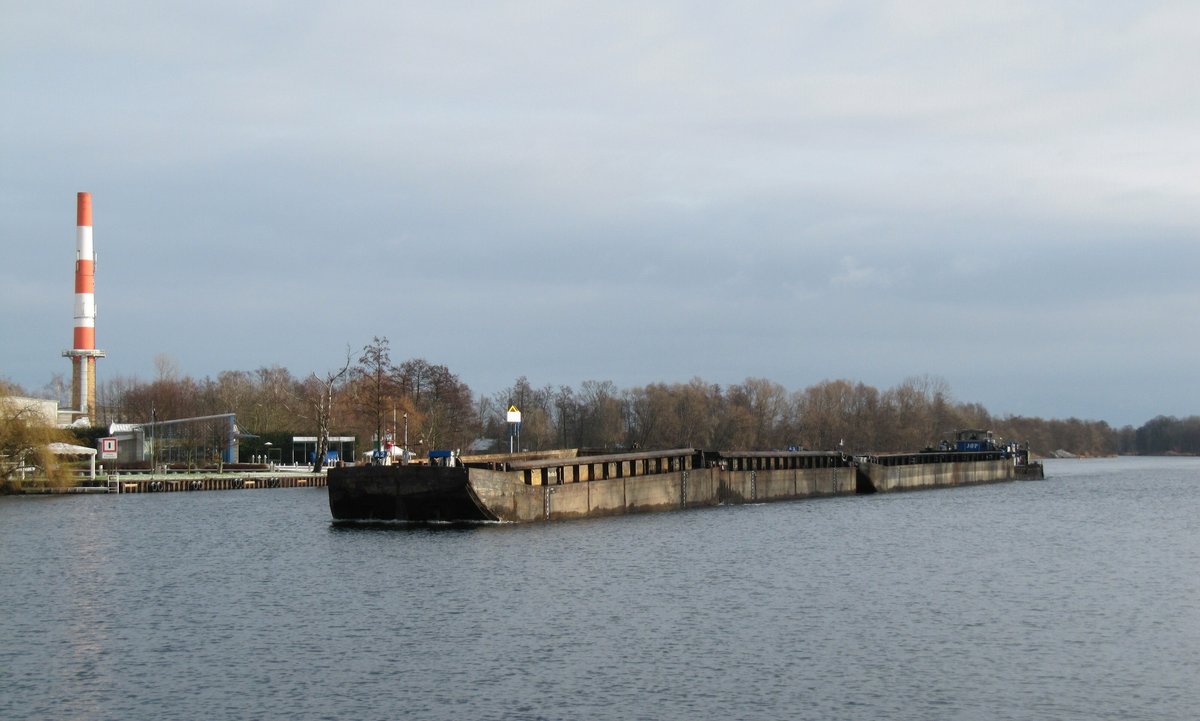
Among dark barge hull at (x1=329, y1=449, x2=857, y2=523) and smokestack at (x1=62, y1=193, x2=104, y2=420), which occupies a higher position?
smokestack at (x1=62, y1=193, x2=104, y2=420)

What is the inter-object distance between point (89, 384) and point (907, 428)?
102 m

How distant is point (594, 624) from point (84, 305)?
89.3 metres

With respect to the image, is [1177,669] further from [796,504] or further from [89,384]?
[89,384]

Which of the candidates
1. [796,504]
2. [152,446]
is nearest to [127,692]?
[796,504]

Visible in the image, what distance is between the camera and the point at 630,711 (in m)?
18.4

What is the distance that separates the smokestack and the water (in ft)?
203

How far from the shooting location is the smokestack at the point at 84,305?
102 metres

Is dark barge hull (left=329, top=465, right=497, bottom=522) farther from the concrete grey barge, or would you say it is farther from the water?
the water

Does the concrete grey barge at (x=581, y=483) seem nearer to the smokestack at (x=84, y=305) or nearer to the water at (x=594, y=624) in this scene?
the water at (x=594, y=624)

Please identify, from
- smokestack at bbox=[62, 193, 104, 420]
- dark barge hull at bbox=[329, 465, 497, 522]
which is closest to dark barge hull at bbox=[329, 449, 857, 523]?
dark barge hull at bbox=[329, 465, 497, 522]

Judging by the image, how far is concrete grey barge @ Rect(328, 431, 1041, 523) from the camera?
142ft

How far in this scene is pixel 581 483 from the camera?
49312 mm

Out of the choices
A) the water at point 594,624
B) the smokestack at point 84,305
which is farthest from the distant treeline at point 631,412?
the water at point 594,624

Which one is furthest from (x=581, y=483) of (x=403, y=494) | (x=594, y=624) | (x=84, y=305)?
(x=84, y=305)
